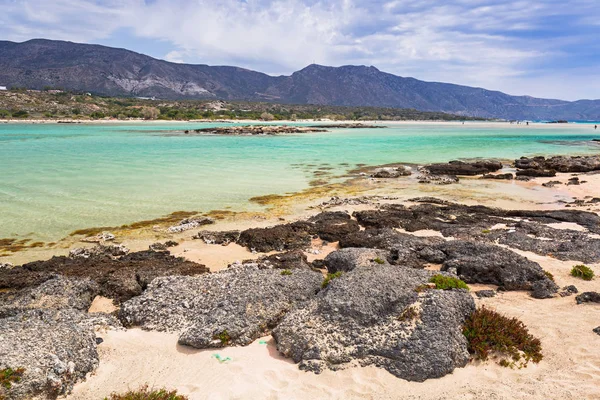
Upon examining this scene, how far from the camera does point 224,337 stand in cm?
664

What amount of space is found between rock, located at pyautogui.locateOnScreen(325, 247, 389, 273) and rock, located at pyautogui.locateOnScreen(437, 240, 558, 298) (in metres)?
1.80

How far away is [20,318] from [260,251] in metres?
6.46

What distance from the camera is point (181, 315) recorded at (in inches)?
287

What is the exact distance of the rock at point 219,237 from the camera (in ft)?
42.0

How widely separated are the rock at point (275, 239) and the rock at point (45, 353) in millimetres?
6145

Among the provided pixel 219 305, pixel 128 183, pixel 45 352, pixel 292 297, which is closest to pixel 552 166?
pixel 292 297

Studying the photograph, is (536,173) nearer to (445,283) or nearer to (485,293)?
(485,293)

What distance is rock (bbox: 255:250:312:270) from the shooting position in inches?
396

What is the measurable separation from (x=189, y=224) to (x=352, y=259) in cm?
743

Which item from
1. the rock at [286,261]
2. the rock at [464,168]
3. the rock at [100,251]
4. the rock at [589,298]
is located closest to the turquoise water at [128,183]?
the rock at [100,251]

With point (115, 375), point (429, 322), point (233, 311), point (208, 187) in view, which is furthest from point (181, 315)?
point (208, 187)

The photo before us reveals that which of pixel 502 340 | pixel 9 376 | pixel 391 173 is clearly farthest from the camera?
pixel 391 173

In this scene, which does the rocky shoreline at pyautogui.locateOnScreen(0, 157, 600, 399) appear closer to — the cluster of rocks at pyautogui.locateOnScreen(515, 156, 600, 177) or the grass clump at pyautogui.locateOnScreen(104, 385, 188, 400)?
the grass clump at pyautogui.locateOnScreen(104, 385, 188, 400)

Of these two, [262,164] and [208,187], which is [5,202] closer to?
[208,187]
